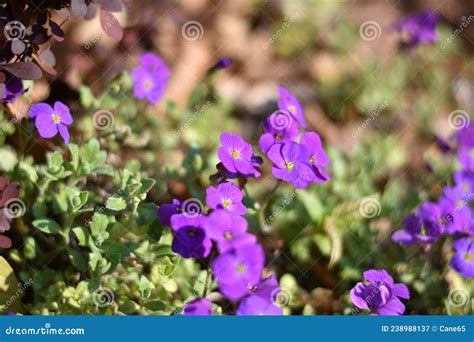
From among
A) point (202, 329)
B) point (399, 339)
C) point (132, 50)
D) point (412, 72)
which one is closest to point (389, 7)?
point (412, 72)

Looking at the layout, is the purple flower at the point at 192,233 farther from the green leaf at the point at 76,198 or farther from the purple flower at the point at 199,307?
the green leaf at the point at 76,198

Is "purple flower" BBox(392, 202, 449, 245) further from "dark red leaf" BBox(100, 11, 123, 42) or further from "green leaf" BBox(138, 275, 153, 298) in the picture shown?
"dark red leaf" BBox(100, 11, 123, 42)

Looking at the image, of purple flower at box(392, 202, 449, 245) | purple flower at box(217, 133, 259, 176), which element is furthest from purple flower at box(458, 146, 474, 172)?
purple flower at box(217, 133, 259, 176)

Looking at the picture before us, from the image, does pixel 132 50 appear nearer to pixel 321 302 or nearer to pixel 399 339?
pixel 321 302

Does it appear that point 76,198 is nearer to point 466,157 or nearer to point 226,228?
point 226,228

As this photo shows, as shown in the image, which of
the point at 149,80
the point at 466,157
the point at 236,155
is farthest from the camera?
the point at 466,157

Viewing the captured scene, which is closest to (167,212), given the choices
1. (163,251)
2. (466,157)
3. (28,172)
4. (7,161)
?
(163,251)
